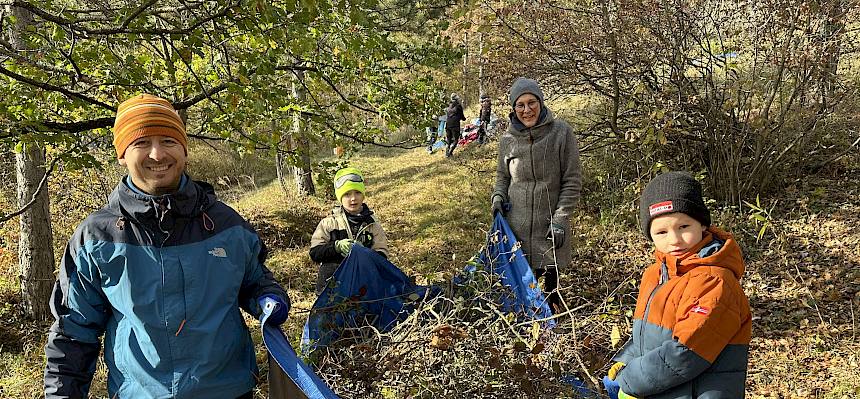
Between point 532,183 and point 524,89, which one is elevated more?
point 524,89

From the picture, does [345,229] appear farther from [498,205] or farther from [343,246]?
[498,205]

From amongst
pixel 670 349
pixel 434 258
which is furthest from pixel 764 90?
pixel 670 349

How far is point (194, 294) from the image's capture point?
175 centimetres

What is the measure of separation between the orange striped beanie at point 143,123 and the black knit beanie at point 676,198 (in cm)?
155

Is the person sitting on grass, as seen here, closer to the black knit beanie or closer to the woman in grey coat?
the woman in grey coat

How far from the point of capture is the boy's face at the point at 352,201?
3.35 m

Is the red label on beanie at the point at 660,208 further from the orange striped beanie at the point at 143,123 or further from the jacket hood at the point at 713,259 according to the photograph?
the orange striped beanie at the point at 143,123

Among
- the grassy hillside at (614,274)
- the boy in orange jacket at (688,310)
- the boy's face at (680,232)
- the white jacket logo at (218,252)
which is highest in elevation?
the white jacket logo at (218,252)

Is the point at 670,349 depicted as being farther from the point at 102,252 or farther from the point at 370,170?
the point at 370,170

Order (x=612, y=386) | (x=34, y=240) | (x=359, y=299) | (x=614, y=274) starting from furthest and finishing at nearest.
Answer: (x=614, y=274)
(x=34, y=240)
(x=359, y=299)
(x=612, y=386)

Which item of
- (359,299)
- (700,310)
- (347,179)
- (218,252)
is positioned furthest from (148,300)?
(347,179)

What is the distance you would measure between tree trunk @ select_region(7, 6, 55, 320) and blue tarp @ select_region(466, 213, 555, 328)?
13.4ft

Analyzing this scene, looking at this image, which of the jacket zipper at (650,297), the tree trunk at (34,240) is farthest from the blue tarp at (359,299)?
the tree trunk at (34,240)

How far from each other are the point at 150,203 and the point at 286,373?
0.66m
